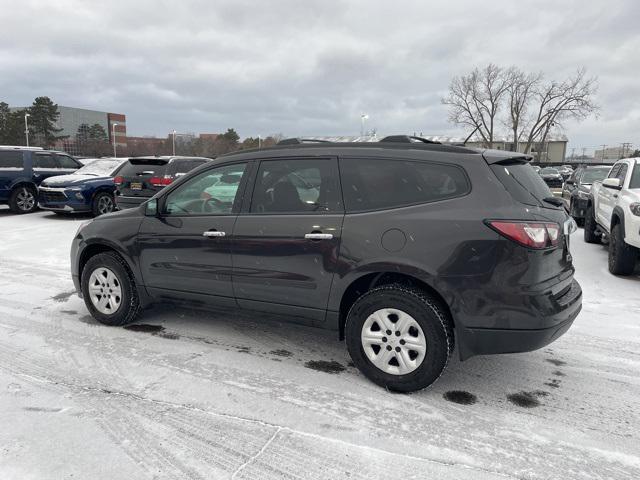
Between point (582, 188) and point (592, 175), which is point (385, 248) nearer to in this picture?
point (582, 188)

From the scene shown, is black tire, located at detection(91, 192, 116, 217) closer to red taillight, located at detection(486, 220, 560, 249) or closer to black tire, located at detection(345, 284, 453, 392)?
black tire, located at detection(345, 284, 453, 392)

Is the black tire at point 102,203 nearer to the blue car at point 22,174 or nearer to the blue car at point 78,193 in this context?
the blue car at point 78,193

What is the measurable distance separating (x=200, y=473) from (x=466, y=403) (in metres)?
1.78

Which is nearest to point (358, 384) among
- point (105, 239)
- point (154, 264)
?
point (154, 264)

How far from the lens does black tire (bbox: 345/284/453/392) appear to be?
302 centimetres

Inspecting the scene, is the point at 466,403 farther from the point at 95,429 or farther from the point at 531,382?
the point at 95,429

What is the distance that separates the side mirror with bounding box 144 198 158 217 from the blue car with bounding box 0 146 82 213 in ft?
35.6

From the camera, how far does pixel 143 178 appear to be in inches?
415

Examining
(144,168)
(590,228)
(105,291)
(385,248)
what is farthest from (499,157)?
(144,168)

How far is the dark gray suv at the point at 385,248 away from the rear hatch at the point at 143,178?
6844 millimetres

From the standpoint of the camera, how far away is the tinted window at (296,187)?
344 cm

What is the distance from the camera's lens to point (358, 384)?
3.33m

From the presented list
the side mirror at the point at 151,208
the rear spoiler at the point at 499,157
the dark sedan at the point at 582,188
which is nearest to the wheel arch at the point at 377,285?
the rear spoiler at the point at 499,157

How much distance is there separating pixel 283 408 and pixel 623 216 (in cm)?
579
